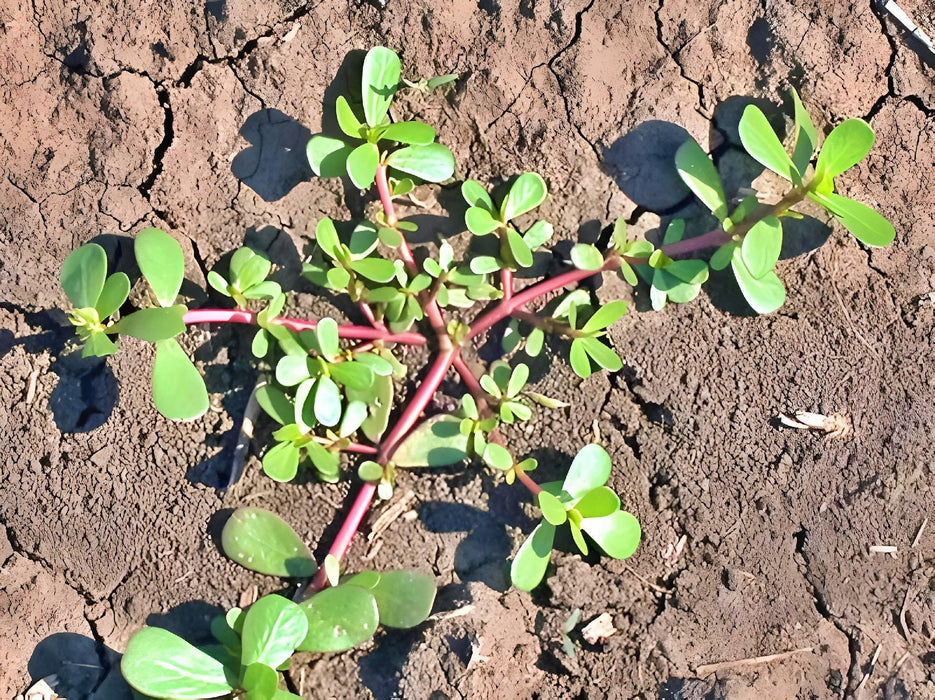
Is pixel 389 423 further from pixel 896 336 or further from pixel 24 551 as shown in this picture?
pixel 896 336

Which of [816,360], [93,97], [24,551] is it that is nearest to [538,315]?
[816,360]

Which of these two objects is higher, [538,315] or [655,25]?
[655,25]

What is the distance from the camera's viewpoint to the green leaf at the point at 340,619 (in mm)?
2008

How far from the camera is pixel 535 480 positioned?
217 cm

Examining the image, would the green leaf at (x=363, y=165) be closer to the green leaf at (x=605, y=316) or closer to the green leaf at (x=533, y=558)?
the green leaf at (x=605, y=316)

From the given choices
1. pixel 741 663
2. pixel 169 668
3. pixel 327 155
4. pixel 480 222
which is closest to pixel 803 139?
pixel 480 222

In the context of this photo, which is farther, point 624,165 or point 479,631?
point 624,165

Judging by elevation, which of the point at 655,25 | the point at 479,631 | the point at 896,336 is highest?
the point at 655,25

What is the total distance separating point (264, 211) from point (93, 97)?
0.58 metres

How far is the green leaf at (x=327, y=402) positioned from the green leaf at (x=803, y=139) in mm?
1356

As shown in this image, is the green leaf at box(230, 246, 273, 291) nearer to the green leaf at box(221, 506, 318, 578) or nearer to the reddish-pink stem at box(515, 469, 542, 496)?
the green leaf at box(221, 506, 318, 578)

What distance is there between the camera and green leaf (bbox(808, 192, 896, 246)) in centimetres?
202

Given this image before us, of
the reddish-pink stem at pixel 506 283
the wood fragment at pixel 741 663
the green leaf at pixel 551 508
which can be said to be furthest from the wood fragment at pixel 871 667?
the reddish-pink stem at pixel 506 283

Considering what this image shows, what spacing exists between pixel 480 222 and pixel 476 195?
0.32 ft
